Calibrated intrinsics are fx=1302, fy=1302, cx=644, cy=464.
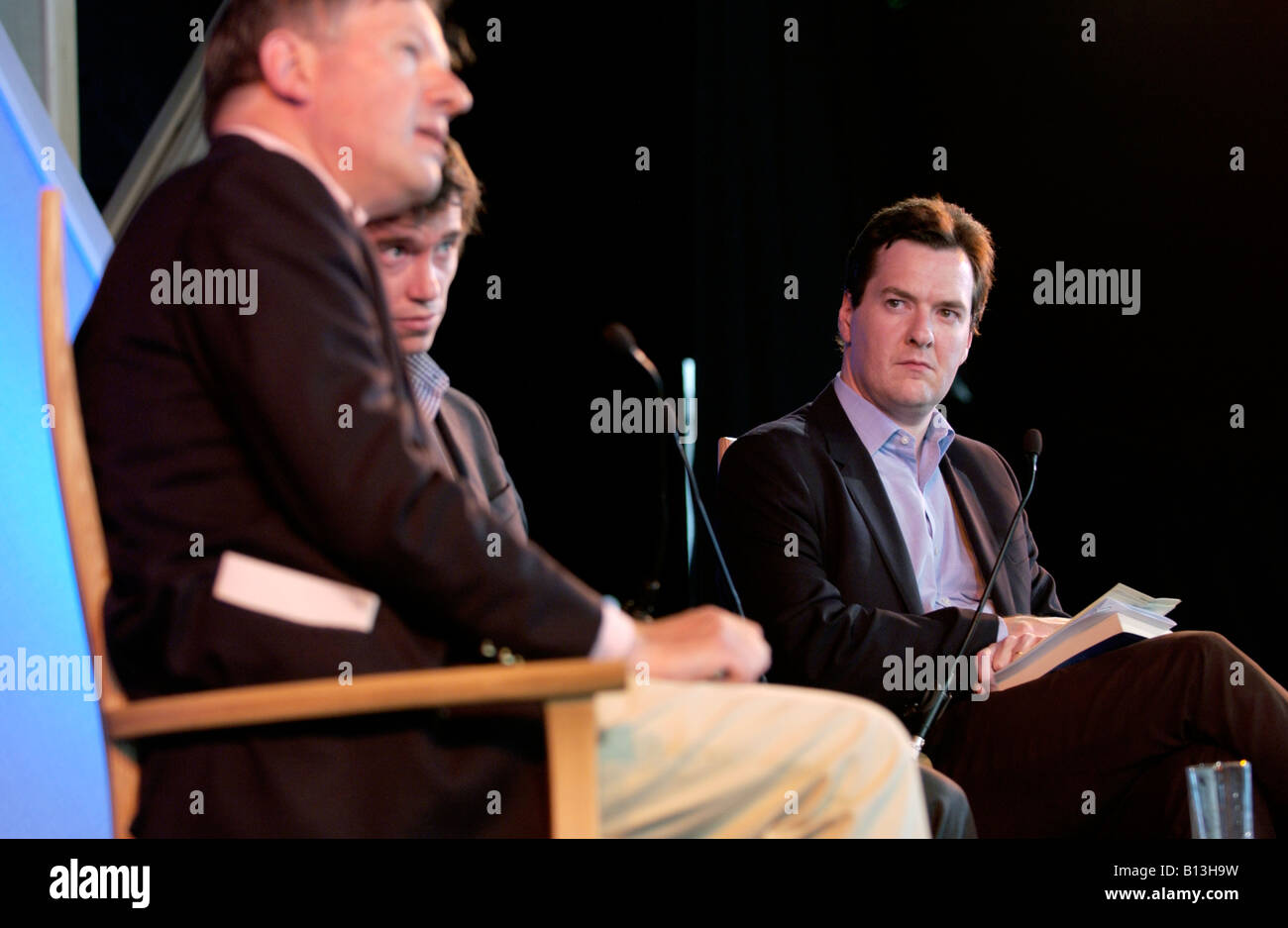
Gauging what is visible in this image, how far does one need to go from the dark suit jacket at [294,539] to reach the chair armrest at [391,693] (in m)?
0.05

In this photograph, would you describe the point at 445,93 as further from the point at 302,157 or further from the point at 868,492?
the point at 868,492

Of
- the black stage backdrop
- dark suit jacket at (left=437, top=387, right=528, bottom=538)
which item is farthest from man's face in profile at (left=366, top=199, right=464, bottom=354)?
the black stage backdrop

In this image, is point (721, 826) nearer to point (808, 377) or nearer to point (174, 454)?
point (174, 454)

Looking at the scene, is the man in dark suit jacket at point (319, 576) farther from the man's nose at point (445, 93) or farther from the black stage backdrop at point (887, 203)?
the black stage backdrop at point (887, 203)

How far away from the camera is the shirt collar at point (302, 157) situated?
1.25 meters

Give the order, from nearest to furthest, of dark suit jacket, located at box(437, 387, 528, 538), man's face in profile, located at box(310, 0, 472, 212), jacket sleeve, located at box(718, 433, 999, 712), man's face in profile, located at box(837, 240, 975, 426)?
1. man's face in profile, located at box(310, 0, 472, 212)
2. dark suit jacket, located at box(437, 387, 528, 538)
3. jacket sleeve, located at box(718, 433, 999, 712)
4. man's face in profile, located at box(837, 240, 975, 426)

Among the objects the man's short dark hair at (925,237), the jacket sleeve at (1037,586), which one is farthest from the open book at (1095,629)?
the man's short dark hair at (925,237)

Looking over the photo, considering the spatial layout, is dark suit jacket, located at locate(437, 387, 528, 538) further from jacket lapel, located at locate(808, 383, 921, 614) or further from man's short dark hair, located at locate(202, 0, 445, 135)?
jacket lapel, located at locate(808, 383, 921, 614)

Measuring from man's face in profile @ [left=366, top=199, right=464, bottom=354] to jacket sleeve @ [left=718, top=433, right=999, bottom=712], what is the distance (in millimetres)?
808

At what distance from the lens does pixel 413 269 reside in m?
2.00

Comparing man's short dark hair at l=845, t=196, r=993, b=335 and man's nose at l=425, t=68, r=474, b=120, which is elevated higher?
man's short dark hair at l=845, t=196, r=993, b=335

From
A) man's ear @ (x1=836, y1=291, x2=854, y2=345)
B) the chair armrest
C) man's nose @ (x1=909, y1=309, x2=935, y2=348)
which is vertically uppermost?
man's ear @ (x1=836, y1=291, x2=854, y2=345)

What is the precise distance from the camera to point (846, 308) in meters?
2.91

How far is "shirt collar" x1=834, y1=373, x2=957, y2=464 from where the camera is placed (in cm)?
270
